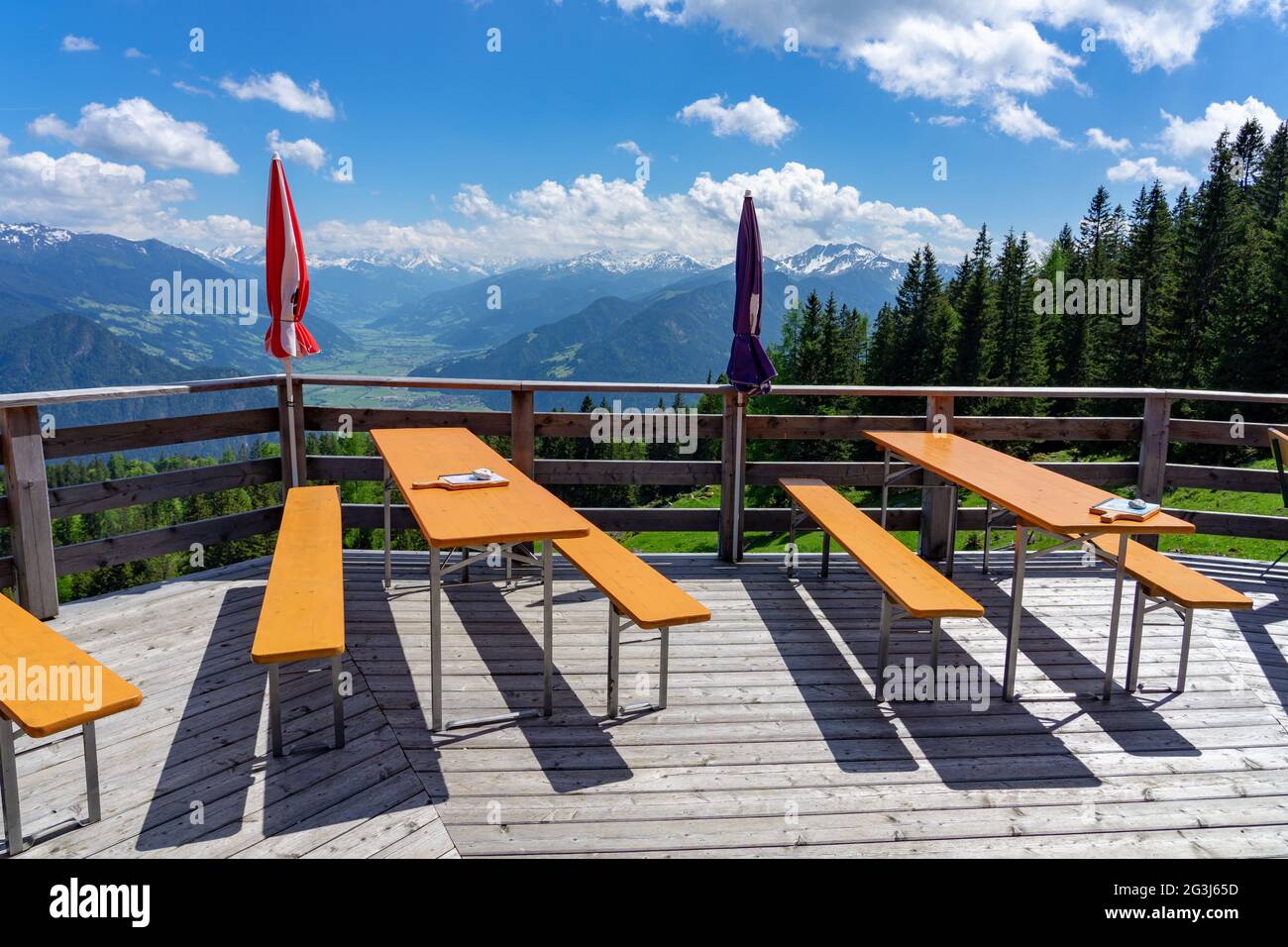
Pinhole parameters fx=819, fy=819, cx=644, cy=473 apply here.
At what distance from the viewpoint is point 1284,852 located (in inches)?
111

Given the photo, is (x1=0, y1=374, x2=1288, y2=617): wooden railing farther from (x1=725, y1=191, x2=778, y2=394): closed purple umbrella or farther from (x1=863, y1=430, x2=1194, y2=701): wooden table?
(x1=863, y1=430, x2=1194, y2=701): wooden table

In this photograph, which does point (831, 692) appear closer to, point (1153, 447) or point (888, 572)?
point (888, 572)

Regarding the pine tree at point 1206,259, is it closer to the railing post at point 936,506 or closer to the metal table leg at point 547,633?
the railing post at point 936,506

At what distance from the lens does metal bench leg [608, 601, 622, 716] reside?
3631 mm

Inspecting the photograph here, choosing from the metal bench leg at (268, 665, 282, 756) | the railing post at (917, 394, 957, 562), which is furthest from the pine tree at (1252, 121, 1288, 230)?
the metal bench leg at (268, 665, 282, 756)

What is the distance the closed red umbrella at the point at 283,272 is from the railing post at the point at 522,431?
4.59 ft

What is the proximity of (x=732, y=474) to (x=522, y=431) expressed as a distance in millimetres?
1573

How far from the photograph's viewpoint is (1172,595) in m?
3.94
